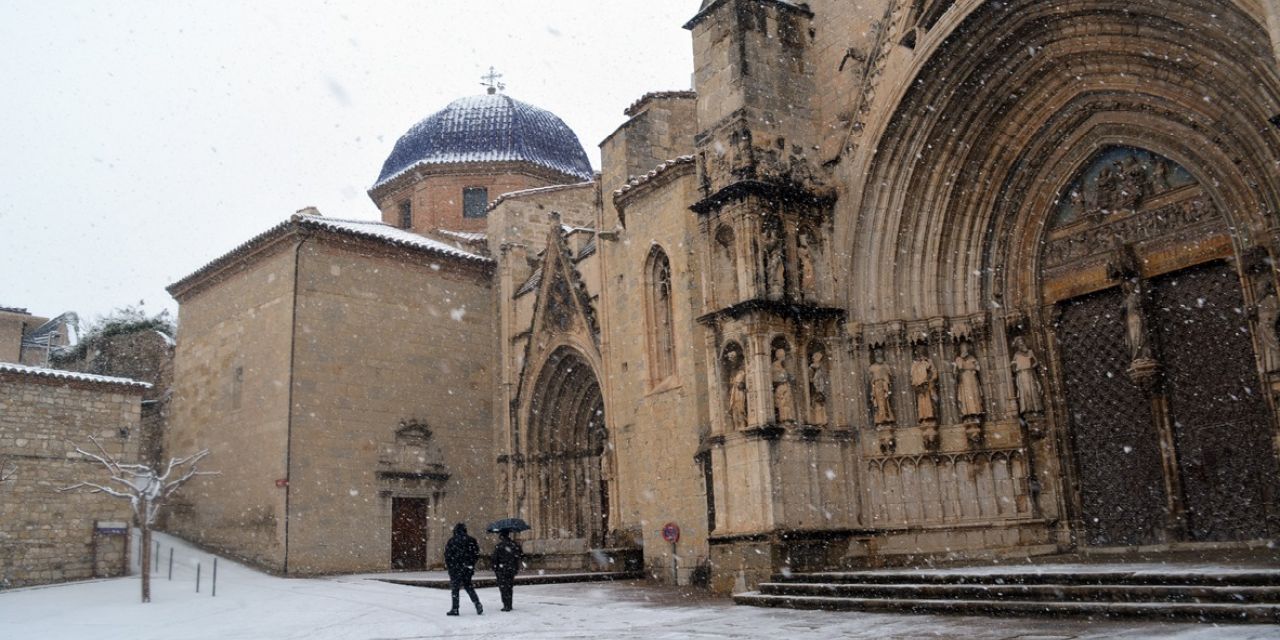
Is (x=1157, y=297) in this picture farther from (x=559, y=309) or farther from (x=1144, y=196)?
(x=559, y=309)

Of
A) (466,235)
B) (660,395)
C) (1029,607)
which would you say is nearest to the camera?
(1029,607)

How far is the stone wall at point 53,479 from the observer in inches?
670

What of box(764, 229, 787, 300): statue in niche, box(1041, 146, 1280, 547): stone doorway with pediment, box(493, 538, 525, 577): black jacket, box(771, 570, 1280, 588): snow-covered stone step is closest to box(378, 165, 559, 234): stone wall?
box(764, 229, 787, 300): statue in niche

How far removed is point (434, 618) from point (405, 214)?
18.1 meters

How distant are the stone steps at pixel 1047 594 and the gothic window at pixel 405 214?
1863 cm

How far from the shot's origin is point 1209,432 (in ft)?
32.6

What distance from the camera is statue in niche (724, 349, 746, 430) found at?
1151 cm

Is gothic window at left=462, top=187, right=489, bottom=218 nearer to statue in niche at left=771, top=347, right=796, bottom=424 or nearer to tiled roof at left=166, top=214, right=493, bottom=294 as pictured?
tiled roof at left=166, top=214, right=493, bottom=294

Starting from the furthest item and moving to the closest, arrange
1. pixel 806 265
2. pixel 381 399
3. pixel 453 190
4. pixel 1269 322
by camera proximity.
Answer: pixel 453 190, pixel 381 399, pixel 806 265, pixel 1269 322

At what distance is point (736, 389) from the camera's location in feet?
38.1

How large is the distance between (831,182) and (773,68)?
1.56 m

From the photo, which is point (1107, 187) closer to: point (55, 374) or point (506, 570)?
point (506, 570)

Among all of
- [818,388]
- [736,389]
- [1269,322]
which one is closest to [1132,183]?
[1269,322]

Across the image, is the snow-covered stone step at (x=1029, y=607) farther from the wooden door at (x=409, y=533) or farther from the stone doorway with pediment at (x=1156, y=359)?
the wooden door at (x=409, y=533)
